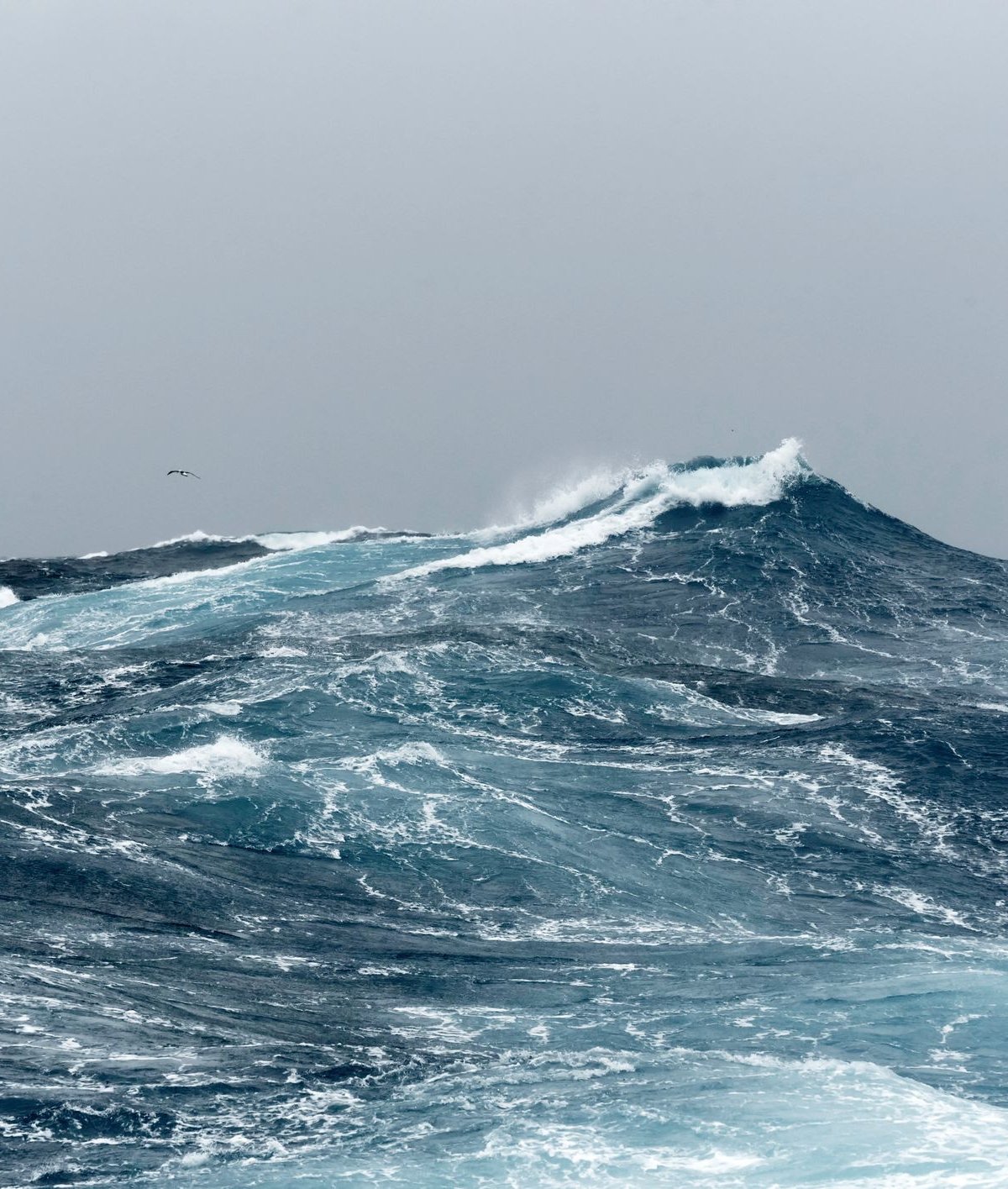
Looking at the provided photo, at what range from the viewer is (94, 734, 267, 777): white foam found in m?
54.8

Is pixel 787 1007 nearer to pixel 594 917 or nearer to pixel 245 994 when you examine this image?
pixel 594 917

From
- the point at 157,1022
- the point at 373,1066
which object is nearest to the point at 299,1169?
the point at 373,1066

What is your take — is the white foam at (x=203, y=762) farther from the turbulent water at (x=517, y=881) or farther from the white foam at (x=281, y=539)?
the white foam at (x=281, y=539)

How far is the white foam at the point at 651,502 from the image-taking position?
100188 millimetres

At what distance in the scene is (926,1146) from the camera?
28828 mm

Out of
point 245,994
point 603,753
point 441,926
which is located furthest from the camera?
point 603,753

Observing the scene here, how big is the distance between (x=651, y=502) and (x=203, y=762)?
2396 inches

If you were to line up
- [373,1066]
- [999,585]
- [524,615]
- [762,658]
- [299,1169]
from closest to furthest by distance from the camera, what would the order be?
[299,1169]
[373,1066]
[762,658]
[524,615]
[999,585]

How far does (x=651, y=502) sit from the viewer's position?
110438 millimetres

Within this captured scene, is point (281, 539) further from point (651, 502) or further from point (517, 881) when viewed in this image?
point (517, 881)

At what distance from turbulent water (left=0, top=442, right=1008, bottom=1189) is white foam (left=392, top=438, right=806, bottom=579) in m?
7.03

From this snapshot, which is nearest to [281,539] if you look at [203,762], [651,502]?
[651,502]

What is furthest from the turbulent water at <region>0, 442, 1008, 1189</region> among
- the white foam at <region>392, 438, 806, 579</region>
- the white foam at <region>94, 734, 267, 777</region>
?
the white foam at <region>392, 438, 806, 579</region>

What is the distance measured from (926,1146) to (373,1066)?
11.9 m
